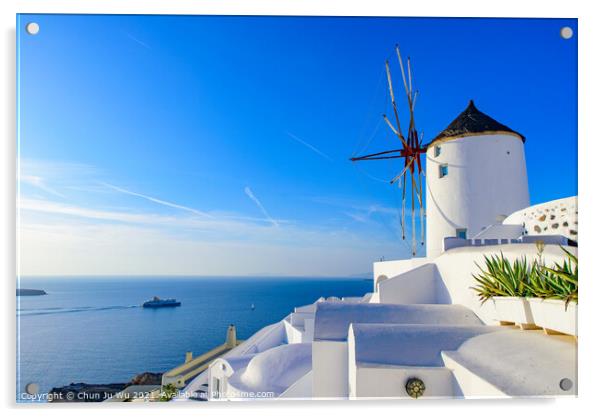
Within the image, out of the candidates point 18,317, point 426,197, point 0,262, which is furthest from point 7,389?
point 426,197

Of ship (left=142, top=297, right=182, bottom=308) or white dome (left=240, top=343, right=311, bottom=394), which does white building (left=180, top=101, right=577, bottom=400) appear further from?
ship (left=142, top=297, right=182, bottom=308)

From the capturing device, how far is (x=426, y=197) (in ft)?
31.7

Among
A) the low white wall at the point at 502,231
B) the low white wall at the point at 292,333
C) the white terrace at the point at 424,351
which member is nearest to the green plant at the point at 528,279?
the white terrace at the point at 424,351

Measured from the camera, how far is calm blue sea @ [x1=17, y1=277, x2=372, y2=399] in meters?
4.27

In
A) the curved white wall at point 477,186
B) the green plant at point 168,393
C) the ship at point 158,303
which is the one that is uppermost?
the curved white wall at point 477,186

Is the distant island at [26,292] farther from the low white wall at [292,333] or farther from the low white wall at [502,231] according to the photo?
the low white wall at [502,231]

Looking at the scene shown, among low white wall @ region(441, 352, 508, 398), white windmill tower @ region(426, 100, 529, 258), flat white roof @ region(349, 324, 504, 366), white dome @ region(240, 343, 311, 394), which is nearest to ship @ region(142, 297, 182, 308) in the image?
white dome @ region(240, 343, 311, 394)

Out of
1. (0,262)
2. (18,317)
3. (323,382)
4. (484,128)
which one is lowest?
(323,382)

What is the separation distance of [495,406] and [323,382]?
193cm

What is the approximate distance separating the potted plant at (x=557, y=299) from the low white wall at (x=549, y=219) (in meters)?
1.78

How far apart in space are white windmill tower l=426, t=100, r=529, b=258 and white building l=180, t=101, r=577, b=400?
2 centimetres

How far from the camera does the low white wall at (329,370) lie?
513 cm
